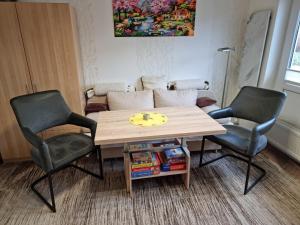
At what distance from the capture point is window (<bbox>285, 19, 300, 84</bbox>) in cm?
249

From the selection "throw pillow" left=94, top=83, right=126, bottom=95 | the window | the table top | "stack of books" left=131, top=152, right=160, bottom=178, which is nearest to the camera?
the table top

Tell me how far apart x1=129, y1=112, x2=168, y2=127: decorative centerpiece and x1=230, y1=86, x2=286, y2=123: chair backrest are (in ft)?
3.14

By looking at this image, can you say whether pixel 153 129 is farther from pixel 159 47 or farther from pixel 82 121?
pixel 159 47

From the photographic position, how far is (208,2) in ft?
9.61

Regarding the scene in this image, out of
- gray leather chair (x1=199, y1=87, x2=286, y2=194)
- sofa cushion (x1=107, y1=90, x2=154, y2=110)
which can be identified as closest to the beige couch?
sofa cushion (x1=107, y1=90, x2=154, y2=110)

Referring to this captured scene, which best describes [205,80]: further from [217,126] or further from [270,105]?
[217,126]

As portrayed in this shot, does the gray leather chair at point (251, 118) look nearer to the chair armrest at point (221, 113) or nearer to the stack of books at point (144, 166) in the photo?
the chair armrest at point (221, 113)

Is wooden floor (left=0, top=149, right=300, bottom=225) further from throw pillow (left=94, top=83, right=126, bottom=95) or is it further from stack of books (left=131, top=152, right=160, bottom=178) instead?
throw pillow (left=94, top=83, right=126, bottom=95)

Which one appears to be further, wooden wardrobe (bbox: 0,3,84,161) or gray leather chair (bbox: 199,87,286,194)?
wooden wardrobe (bbox: 0,3,84,161)

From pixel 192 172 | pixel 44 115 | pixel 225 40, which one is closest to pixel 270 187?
pixel 192 172

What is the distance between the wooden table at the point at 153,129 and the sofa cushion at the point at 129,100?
0.52m

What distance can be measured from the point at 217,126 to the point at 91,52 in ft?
6.73

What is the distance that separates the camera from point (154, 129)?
5.70 ft

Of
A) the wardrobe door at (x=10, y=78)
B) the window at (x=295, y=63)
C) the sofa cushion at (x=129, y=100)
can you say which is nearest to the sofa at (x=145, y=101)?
the sofa cushion at (x=129, y=100)
